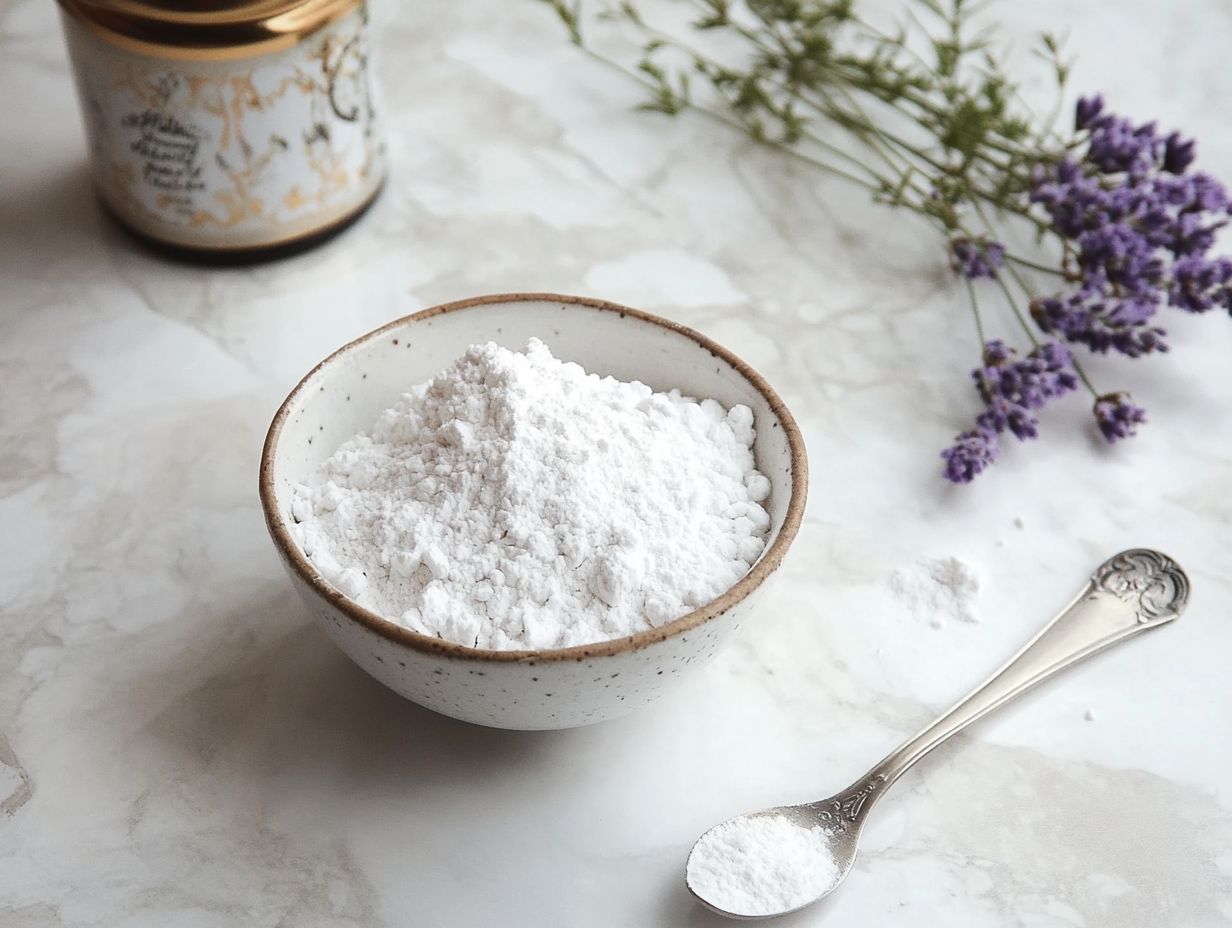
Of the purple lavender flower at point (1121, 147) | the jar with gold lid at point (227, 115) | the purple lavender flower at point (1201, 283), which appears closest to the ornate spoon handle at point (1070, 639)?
the purple lavender flower at point (1201, 283)

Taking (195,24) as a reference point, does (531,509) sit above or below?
below

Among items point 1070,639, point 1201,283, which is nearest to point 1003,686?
point 1070,639

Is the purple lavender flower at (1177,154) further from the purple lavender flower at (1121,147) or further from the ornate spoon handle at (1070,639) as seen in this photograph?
the ornate spoon handle at (1070,639)

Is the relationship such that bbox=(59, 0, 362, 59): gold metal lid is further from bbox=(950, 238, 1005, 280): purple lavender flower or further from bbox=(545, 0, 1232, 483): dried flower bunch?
bbox=(950, 238, 1005, 280): purple lavender flower

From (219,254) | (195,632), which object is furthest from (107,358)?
(195,632)

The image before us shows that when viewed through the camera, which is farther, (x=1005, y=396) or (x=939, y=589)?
(x=1005, y=396)

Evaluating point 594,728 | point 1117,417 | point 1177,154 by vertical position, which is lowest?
point 594,728

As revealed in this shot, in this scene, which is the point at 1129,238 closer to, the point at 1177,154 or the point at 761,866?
the point at 1177,154
